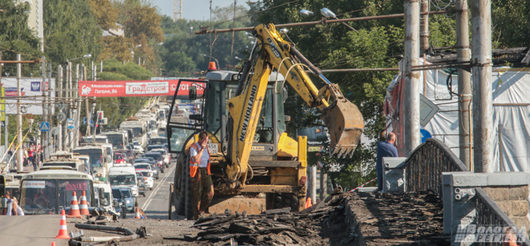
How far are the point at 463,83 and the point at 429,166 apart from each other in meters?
3.93

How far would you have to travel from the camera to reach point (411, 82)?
695 inches

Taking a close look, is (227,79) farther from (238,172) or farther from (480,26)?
(480,26)

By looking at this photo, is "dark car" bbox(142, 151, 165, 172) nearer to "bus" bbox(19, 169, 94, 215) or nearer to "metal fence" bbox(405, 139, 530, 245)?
"bus" bbox(19, 169, 94, 215)

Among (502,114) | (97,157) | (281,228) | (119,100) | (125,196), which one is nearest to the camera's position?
(281,228)

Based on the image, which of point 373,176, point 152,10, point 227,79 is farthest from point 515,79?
point 152,10

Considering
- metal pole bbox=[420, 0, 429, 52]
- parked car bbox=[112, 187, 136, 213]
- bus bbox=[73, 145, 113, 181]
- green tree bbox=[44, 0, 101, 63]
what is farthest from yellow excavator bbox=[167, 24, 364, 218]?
green tree bbox=[44, 0, 101, 63]

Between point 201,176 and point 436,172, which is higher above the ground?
point 436,172

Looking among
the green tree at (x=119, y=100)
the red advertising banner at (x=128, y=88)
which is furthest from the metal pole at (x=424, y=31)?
the green tree at (x=119, y=100)

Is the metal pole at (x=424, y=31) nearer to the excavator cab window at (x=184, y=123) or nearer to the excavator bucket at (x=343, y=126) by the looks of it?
the excavator cab window at (x=184, y=123)

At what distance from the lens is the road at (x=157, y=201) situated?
42.3 meters

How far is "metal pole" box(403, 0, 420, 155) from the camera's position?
1756 cm

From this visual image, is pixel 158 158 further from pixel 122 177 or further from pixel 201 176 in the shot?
pixel 201 176

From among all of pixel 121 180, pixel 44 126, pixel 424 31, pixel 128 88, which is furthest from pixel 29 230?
pixel 128 88

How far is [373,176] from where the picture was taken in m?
29.0
